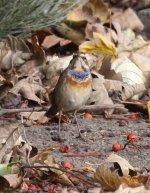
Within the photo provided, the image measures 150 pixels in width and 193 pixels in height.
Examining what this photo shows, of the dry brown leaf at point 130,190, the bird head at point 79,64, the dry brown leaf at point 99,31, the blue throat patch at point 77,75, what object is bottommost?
the dry brown leaf at point 99,31

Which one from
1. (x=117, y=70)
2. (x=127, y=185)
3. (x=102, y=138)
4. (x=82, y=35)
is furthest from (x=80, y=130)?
(x=82, y=35)

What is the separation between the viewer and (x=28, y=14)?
732cm

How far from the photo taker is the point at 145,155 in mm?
5309

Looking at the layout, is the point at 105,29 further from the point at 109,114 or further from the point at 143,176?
the point at 143,176

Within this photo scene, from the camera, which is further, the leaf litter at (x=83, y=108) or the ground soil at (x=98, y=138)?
the ground soil at (x=98, y=138)

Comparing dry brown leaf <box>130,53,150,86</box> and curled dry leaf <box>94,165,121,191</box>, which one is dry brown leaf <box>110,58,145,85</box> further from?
curled dry leaf <box>94,165,121,191</box>

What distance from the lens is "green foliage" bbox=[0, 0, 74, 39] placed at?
277 inches

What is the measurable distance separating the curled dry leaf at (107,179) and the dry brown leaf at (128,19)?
5.18 metres

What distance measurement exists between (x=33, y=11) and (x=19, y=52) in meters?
0.49

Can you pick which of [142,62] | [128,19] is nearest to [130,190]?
[142,62]

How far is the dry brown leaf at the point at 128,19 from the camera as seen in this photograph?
367 inches

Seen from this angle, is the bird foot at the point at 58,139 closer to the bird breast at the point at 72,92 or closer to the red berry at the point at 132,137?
the bird breast at the point at 72,92

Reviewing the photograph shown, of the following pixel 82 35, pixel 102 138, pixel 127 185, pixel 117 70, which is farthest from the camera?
pixel 82 35

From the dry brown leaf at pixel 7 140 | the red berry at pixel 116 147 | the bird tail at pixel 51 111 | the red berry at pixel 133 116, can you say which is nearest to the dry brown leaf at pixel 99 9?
the red berry at pixel 133 116
